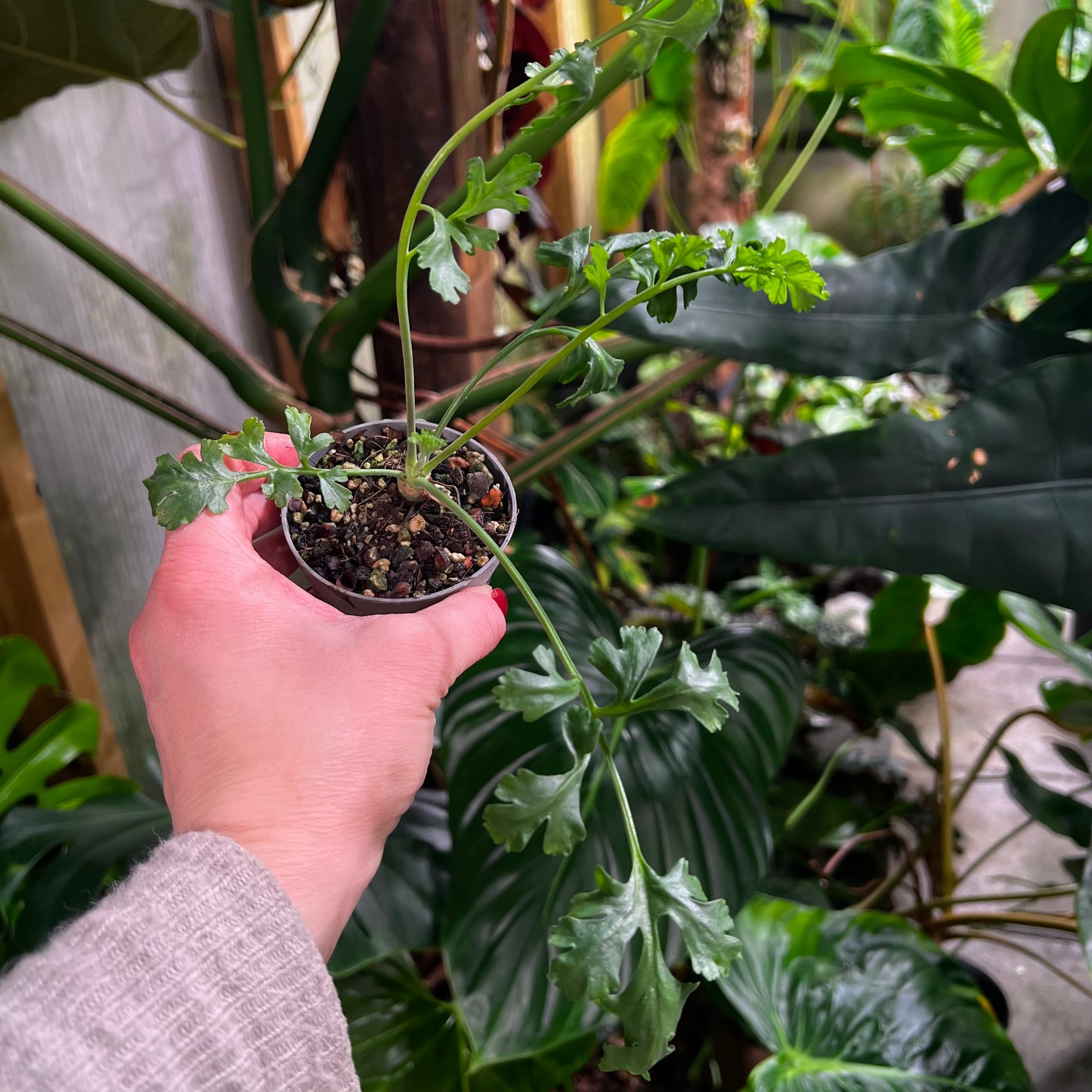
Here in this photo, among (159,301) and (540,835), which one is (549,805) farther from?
(159,301)

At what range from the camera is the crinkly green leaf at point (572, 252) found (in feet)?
1.39

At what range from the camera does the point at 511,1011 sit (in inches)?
22.9

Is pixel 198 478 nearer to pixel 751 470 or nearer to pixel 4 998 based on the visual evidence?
pixel 4 998

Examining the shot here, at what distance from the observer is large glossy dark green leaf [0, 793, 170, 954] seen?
26.9 inches

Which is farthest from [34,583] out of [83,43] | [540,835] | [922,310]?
[922,310]

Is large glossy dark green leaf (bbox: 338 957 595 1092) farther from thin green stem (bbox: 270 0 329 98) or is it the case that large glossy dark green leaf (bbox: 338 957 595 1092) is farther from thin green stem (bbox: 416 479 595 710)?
thin green stem (bbox: 270 0 329 98)

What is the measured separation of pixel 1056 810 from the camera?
0.89 meters

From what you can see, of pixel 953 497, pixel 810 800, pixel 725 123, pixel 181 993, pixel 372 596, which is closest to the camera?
pixel 181 993

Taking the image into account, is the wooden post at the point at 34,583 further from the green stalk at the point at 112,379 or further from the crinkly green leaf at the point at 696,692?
the crinkly green leaf at the point at 696,692

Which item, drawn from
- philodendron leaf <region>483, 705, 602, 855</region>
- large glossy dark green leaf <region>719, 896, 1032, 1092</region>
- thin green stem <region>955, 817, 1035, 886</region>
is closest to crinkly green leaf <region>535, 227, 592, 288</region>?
philodendron leaf <region>483, 705, 602, 855</region>

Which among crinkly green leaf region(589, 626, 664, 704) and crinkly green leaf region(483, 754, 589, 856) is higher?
crinkly green leaf region(589, 626, 664, 704)

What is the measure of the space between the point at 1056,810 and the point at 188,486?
37.9 inches

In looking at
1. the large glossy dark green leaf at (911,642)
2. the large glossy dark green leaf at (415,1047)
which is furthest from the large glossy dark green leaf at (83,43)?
the large glossy dark green leaf at (911,642)

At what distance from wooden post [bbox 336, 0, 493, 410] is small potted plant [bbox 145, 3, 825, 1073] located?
1.36 ft
